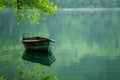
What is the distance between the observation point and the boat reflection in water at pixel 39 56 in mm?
34062

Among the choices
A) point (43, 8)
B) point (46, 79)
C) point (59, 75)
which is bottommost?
point (59, 75)

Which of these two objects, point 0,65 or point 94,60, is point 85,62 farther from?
point 0,65

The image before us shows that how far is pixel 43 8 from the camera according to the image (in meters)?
17.2

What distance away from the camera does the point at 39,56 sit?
3706 centimetres

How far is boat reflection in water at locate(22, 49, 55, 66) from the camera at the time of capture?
34.1m

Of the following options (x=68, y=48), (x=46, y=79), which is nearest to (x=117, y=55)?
(x=68, y=48)

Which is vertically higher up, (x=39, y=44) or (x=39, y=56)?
→ (x=39, y=44)

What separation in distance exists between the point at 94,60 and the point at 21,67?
9.15m

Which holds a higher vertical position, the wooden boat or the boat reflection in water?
the wooden boat

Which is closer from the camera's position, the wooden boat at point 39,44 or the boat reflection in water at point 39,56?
the boat reflection in water at point 39,56

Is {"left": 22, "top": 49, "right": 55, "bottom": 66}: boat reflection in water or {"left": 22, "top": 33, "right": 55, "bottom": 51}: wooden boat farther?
{"left": 22, "top": 33, "right": 55, "bottom": 51}: wooden boat

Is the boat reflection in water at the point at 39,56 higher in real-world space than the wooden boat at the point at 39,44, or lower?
lower

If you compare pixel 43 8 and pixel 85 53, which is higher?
pixel 43 8

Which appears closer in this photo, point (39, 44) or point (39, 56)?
point (39, 56)
